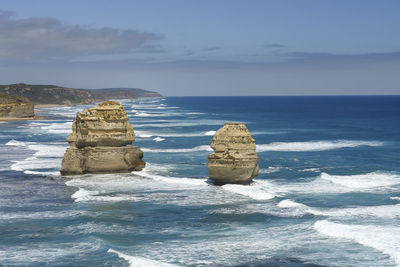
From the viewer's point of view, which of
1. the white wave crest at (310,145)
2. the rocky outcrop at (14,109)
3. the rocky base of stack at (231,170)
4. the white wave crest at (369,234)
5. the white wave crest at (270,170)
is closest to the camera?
the white wave crest at (369,234)

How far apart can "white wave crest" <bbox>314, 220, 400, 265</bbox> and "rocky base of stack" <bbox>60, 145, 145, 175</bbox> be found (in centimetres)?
1456

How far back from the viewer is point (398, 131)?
232ft

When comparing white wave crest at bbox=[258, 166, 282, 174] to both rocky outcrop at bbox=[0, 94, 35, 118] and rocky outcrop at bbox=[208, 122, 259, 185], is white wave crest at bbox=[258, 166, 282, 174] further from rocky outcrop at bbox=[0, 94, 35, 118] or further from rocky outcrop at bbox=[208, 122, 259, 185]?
rocky outcrop at bbox=[0, 94, 35, 118]

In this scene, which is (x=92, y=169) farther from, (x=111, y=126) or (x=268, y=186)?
(x=268, y=186)

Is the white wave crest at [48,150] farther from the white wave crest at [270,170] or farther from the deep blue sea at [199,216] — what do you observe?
the white wave crest at [270,170]

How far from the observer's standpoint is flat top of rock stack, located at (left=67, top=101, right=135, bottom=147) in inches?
1243

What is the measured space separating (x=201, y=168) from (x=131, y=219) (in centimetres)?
1445

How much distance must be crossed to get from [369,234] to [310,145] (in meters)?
33.7

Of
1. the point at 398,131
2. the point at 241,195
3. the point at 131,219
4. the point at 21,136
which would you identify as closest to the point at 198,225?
the point at 131,219

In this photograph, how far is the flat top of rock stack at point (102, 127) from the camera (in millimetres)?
31578

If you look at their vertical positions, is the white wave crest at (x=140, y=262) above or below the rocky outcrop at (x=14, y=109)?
below

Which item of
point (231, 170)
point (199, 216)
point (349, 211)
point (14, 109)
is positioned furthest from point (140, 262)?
point (14, 109)

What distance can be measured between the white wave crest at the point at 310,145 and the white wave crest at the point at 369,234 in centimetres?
2744

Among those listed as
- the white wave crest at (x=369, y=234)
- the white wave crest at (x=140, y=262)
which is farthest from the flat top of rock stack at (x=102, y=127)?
the white wave crest at (x=140, y=262)
